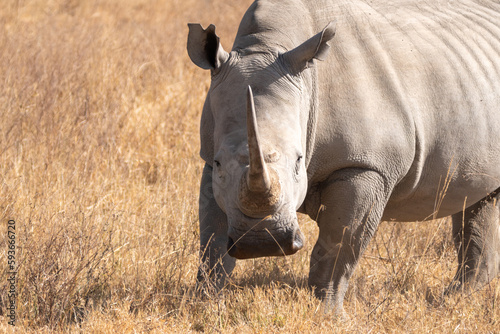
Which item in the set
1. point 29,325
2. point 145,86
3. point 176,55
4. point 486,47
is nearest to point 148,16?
point 176,55

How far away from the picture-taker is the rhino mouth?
10.6ft

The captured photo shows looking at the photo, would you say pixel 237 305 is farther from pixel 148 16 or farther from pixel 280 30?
pixel 148 16

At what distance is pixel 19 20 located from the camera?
29.6ft

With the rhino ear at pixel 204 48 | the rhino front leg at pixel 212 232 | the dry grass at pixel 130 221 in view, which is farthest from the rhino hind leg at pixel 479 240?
the rhino ear at pixel 204 48

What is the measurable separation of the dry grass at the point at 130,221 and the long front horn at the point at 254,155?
101 centimetres

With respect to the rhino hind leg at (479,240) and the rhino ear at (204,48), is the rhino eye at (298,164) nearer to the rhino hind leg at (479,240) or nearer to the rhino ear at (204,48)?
the rhino ear at (204,48)

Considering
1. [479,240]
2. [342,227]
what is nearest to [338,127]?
[342,227]

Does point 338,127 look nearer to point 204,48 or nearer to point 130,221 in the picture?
point 204,48

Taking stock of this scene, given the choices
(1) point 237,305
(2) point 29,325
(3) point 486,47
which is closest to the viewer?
(2) point 29,325

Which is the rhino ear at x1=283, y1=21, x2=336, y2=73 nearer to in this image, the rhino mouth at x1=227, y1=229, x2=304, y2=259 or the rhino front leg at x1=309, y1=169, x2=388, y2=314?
the rhino front leg at x1=309, y1=169, x2=388, y2=314

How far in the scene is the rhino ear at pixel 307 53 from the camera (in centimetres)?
360

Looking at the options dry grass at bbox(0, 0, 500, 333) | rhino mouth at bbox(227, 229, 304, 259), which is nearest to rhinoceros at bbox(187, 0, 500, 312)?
rhino mouth at bbox(227, 229, 304, 259)

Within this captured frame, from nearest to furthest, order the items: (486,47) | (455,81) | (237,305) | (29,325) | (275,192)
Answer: (275,192) → (29,325) → (237,305) → (455,81) → (486,47)

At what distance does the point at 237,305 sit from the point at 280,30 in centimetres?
153
